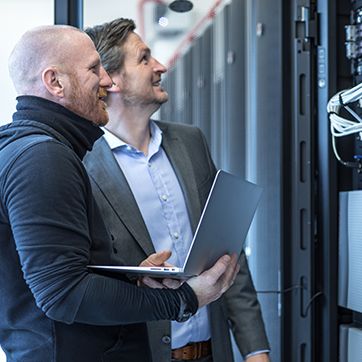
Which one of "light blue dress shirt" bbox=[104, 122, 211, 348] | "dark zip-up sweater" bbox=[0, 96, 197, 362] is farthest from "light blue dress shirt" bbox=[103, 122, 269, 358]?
"dark zip-up sweater" bbox=[0, 96, 197, 362]

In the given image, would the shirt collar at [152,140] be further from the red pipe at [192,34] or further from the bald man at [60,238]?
the red pipe at [192,34]

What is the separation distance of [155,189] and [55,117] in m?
0.47

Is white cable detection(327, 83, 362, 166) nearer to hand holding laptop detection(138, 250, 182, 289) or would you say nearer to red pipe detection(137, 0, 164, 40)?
hand holding laptop detection(138, 250, 182, 289)

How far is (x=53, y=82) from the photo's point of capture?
856mm

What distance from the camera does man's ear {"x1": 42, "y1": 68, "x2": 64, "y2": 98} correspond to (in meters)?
0.85

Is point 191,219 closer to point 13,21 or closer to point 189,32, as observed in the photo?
point 13,21

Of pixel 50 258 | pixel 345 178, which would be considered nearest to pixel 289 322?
pixel 345 178

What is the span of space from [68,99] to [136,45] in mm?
564

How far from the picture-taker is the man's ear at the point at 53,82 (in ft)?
2.79

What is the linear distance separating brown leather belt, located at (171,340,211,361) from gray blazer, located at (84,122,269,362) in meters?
0.03

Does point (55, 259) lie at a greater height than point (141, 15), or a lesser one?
lesser

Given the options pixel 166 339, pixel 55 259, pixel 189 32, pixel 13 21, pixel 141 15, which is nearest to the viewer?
pixel 55 259

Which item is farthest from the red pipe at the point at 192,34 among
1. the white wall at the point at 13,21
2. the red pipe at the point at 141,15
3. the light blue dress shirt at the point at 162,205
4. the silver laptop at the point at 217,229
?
the silver laptop at the point at 217,229

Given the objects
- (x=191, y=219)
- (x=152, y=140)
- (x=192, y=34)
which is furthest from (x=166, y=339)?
(x=192, y=34)
